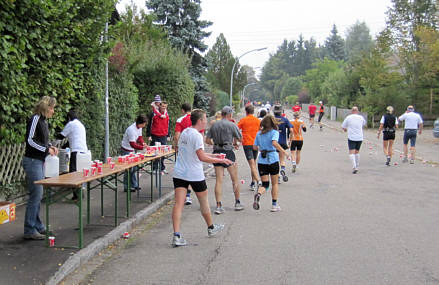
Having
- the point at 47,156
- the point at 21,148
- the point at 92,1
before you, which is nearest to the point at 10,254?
the point at 47,156

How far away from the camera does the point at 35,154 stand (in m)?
6.57

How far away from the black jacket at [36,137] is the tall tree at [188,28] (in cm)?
2817

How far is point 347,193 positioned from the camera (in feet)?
35.9

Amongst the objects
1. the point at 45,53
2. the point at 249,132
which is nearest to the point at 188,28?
the point at 249,132

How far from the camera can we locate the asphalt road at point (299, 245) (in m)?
5.45

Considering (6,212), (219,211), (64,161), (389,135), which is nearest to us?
(6,212)

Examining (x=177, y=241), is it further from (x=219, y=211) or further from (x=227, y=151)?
(x=227, y=151)

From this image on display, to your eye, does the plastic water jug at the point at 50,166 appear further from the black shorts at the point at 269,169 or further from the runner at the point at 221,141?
the black shorts at the point at 269,169

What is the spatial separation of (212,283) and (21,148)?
5461 millimetres

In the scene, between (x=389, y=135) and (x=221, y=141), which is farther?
(x=389, y=135)

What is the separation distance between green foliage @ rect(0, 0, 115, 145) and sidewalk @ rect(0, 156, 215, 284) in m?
1.63

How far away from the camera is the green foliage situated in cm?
773

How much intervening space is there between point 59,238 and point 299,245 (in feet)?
11.2

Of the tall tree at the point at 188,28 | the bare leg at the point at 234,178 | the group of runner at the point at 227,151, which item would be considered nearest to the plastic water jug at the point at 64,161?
the group of runner at the point at 227,151
